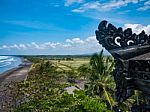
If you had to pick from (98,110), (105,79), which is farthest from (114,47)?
(105,79)

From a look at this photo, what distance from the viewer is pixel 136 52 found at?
5266mm

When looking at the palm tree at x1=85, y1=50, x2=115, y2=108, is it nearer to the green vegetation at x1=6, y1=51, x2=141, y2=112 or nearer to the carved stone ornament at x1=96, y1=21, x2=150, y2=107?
the green vegetation at x1=6, y1=51, x2=141, y2=112

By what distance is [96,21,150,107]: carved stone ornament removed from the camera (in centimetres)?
489

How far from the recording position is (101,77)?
33.0 meters

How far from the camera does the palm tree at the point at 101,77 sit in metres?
31.7

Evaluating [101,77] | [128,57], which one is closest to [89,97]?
[101,77]

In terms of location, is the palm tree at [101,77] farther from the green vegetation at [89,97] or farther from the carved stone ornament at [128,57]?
the carved stone ornament at [128,57]

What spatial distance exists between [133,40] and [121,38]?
0.25 metres

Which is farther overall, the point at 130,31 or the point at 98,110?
the point at 98,110

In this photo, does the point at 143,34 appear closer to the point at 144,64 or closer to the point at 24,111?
the point at 144,64

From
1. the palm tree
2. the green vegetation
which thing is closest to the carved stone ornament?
the green vegetation

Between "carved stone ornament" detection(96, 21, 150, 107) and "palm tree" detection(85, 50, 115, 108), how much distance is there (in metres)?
25.2

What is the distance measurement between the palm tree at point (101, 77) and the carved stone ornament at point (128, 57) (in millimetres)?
25209

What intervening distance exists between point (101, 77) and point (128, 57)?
2785cm
